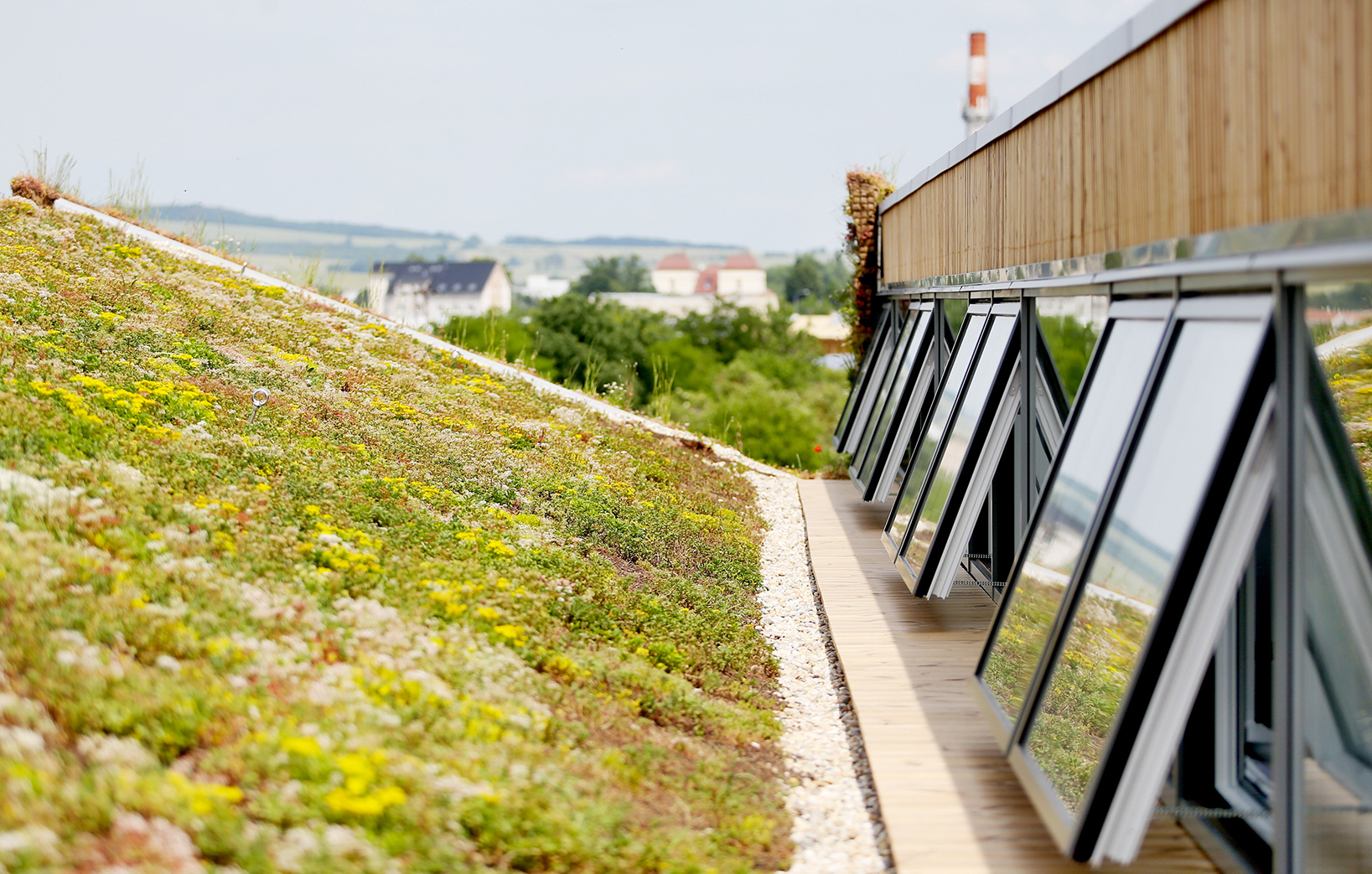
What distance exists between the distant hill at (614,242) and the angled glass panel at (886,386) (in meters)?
155

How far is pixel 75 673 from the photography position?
334 centimetres

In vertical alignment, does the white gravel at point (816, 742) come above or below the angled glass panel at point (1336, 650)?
below

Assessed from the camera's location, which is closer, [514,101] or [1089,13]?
[1089,13]

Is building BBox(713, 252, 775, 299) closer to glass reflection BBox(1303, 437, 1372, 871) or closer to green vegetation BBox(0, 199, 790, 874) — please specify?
green vegetation BBox(0, 199, 790, 874)

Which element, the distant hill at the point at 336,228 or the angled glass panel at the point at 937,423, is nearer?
the angled glass panel at the point at 937,423

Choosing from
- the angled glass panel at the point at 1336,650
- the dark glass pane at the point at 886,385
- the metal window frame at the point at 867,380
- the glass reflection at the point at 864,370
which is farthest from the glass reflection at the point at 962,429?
the glass reflection at the point at 864,370

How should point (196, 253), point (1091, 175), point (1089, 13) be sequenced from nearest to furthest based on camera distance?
point (1091, 175)
point (196, 253)
point (1089, 13)

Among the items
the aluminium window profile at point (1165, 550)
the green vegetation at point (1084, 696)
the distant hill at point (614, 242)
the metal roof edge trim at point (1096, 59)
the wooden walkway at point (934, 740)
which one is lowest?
the wooden walkway at point (934, 740)

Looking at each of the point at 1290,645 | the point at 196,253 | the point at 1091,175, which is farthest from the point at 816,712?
the point at 196,253

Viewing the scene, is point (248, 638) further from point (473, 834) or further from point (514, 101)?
point (514, 101)

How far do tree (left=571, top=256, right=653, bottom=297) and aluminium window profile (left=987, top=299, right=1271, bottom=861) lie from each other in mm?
80145

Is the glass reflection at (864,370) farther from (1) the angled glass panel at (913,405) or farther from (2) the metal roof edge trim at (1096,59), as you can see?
(2) the metal roof edge trim at (1096,59)

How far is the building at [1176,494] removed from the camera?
268 cm

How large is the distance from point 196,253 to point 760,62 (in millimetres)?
46848
